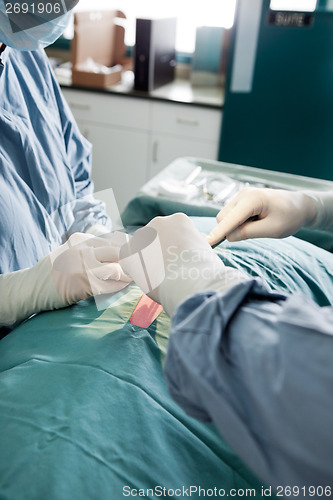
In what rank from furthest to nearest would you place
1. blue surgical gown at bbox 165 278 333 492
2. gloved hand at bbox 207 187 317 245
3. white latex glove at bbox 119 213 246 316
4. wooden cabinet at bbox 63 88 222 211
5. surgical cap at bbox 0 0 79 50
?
wooden cabinet at bbox 63 88 222 211
gloved hand at bbox 207 187 317 245
surgical cap at bbox 0 0 79 50
white latex glove at bbox 119 213 246 316
blue surgical gown at bbox 165 278 333 492

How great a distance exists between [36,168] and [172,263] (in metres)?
0.54

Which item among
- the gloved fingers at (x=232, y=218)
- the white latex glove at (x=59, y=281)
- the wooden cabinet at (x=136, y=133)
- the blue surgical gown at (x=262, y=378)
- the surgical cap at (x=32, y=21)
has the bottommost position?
the wooden cabinet at (x=136, y=133)

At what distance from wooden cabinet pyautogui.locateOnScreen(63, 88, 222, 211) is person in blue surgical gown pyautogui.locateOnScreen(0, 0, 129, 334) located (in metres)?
1.39

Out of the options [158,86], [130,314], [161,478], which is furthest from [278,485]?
[158,86]

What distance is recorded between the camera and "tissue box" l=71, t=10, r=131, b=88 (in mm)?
2795

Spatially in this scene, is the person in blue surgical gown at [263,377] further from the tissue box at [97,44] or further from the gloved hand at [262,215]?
the tissue box at [97,44]

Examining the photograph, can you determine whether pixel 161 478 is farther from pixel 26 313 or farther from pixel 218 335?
pixel 26 313

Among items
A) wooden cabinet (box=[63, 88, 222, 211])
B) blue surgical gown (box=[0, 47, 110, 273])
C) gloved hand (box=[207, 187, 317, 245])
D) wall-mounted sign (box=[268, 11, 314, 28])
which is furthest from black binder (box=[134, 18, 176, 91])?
gloved hand (box=[207, 187, 317, 245])

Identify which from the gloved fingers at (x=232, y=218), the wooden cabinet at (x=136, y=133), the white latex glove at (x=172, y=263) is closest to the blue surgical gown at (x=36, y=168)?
the white latex glove at (x=172, y=263)

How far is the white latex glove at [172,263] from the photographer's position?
2.55 feet

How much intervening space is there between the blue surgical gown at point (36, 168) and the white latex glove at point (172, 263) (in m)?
0.31

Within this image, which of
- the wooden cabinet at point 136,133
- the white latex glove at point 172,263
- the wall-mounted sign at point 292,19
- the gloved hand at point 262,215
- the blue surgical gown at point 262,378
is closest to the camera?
the blue surgical gown at point 262,378

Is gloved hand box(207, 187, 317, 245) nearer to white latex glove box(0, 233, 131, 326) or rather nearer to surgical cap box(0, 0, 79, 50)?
white latex glove box(0, 233, 131, 326)

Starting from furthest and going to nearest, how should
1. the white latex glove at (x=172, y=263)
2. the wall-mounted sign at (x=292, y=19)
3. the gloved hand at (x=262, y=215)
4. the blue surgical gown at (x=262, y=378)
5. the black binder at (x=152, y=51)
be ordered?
the black binder at (x=152, y=51) < the wall-mounted sign at (x=292, y=19) < the gloved hand at (x=262, y=215) < the white latex glove at (x=172, y=263) < the blue surgical gown at (x=262, y=378)
